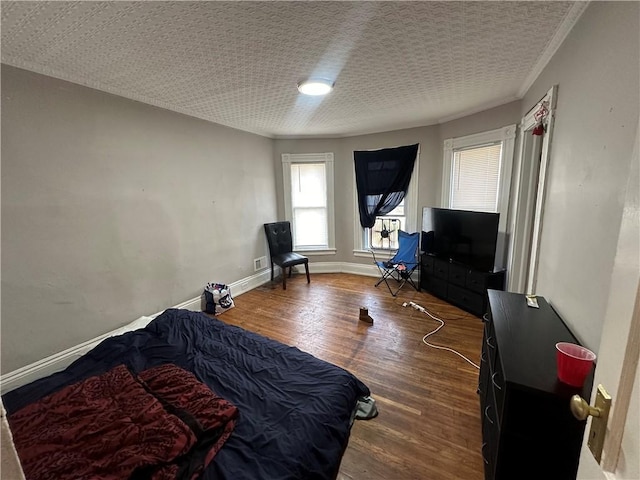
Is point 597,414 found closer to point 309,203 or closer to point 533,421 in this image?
point 533,421

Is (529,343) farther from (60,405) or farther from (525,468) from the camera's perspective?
(60,405)

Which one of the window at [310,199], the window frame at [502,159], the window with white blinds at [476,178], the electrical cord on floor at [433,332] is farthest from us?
the window at [310,199]

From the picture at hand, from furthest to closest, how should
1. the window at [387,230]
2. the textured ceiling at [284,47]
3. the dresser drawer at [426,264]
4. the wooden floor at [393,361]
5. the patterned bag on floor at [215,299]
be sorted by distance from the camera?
the window at [387,230]
the dresser drawer at [426,264]
the patterned bag on floor at [215,299]
the wooden floor at [393,361]
the textured ceiling at [284,47]

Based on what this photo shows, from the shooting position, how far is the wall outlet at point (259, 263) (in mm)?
4261

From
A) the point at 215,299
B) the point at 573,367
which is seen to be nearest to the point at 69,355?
the point at 215,299

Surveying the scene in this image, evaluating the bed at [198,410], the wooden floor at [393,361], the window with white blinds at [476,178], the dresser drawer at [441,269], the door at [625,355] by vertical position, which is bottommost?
the wooden floor at [393,361]

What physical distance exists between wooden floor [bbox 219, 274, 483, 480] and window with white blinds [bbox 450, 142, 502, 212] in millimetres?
1342

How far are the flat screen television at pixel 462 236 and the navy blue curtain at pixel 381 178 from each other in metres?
0.59

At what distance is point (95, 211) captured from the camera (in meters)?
2.32

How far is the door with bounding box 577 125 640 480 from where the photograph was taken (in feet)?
1.56

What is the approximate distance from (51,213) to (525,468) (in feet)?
10.6

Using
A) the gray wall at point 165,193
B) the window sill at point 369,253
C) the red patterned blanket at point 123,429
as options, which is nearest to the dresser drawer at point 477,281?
the gray wall at point 165,193

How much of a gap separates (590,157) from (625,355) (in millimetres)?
1223

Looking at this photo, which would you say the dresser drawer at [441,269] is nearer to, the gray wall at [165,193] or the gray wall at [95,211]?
the gray wall at [165,193]
